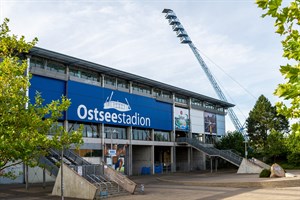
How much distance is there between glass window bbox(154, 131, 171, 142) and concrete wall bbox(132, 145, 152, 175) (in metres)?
2.75

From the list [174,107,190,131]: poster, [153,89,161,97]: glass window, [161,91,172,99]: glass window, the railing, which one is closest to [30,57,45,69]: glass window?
the railing

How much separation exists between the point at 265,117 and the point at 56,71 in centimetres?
5819

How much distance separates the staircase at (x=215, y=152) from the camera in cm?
6150

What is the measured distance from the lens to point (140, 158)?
61.2 m

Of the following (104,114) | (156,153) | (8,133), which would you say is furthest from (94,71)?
(8,133)

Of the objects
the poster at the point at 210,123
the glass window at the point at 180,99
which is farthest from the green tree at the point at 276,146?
the glass window at the point at 180,99

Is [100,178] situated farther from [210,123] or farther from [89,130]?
[210,123]

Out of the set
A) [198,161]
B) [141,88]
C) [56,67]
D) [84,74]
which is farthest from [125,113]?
[198,161]

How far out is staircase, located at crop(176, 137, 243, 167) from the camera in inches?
2421

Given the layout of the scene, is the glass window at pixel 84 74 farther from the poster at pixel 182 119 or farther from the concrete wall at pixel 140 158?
the poster at pixel 182 119

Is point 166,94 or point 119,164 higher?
point 166,94

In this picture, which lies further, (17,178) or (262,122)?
(262,122)

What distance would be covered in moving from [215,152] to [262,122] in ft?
94.8

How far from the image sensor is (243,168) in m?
56.3
